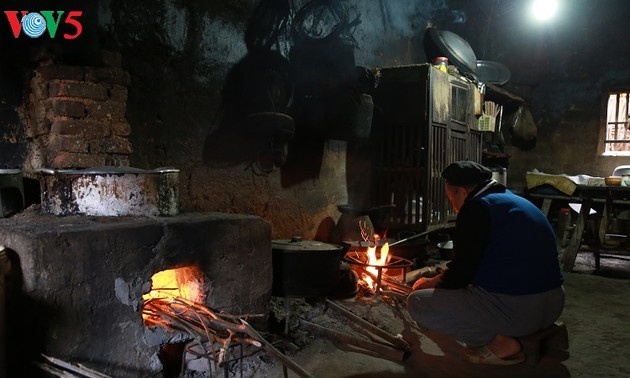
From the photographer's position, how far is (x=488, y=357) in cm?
369

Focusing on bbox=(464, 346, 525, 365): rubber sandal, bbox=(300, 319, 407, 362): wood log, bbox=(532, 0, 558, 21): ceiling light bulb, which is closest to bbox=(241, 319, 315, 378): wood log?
bbox=(300, 319, 407, 362): wood log

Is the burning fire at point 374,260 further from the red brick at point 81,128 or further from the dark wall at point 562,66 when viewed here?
the dark wall at point 562,66

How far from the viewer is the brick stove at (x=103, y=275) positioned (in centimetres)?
274

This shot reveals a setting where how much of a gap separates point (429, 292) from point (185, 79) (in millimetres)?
3375

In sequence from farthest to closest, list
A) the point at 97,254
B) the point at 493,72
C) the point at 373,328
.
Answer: the point at 493,72 → the point at 373,328 → the point at 97,254

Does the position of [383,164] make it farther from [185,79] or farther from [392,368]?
[392,368]

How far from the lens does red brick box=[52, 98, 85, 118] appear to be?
3.63 meters

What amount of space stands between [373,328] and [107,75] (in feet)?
10.9

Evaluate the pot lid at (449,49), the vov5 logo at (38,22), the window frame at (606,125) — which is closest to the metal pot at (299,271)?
the vov5 logo at (38,22)

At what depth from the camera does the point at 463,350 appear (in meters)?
4.03

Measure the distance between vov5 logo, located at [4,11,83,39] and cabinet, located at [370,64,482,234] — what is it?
15.7 ft

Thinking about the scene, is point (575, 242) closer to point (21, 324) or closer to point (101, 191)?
point (101, 191)

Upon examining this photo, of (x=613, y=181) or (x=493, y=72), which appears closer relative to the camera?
(x=613, y=181)

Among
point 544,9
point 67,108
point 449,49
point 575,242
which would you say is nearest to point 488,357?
point 67,108
